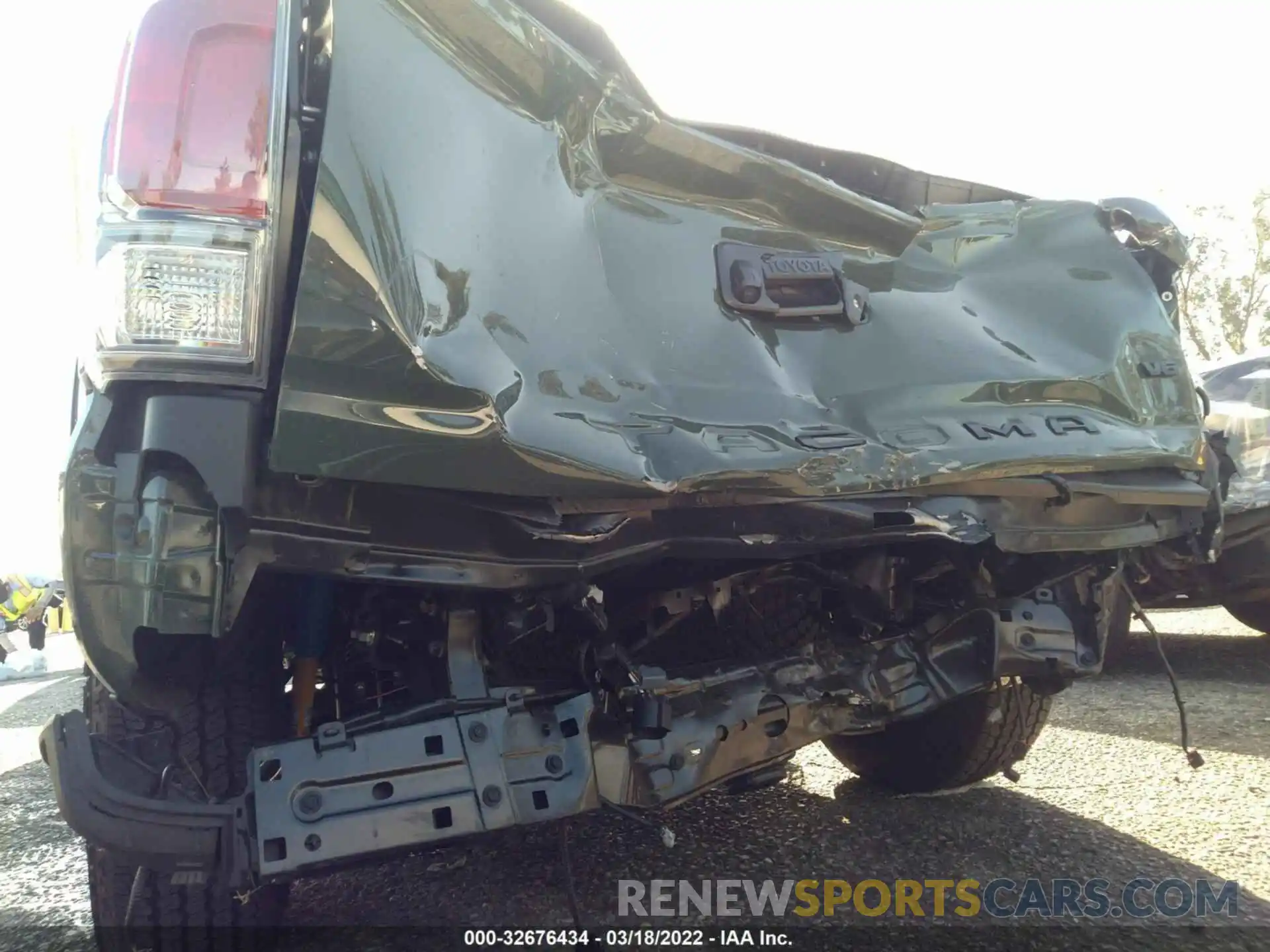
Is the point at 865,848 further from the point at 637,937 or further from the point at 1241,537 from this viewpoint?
the point at 1241,537

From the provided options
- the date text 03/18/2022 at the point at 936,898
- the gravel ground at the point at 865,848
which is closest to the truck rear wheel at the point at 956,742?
the gravel ground at the point at 865,848

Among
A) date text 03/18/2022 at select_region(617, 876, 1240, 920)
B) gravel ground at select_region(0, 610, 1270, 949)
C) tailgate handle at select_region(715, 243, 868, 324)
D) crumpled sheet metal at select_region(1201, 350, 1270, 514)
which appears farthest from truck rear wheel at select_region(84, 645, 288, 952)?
crumpled sheet metal at select_region(1201, 350, 1270, 514)

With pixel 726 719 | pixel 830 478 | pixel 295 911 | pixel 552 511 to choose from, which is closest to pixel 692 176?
pixel 830 478

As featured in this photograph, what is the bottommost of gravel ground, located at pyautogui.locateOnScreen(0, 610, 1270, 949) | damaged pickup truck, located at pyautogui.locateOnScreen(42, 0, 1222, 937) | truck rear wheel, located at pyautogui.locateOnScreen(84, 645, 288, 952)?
gravel ground, located at pyautogui.locateOnScreen(0, 610, 1270, 949)

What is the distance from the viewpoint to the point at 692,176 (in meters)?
1.71

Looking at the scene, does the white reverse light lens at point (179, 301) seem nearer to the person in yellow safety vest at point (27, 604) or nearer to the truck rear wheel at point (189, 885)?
the truck rear wheel at point (189, 885)

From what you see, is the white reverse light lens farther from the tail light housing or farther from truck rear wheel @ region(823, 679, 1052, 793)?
truck rear wheel @ region(823, 679, 1052, 793)

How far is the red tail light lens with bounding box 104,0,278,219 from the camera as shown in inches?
50.3

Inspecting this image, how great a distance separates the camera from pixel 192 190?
1.28 meters

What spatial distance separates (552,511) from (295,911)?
1234 millimetres

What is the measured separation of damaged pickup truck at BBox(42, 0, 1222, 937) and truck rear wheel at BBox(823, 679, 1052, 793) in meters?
0.64

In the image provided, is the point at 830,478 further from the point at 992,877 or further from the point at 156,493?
the point at 992,877

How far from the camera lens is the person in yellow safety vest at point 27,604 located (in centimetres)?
1051

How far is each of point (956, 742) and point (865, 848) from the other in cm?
45
